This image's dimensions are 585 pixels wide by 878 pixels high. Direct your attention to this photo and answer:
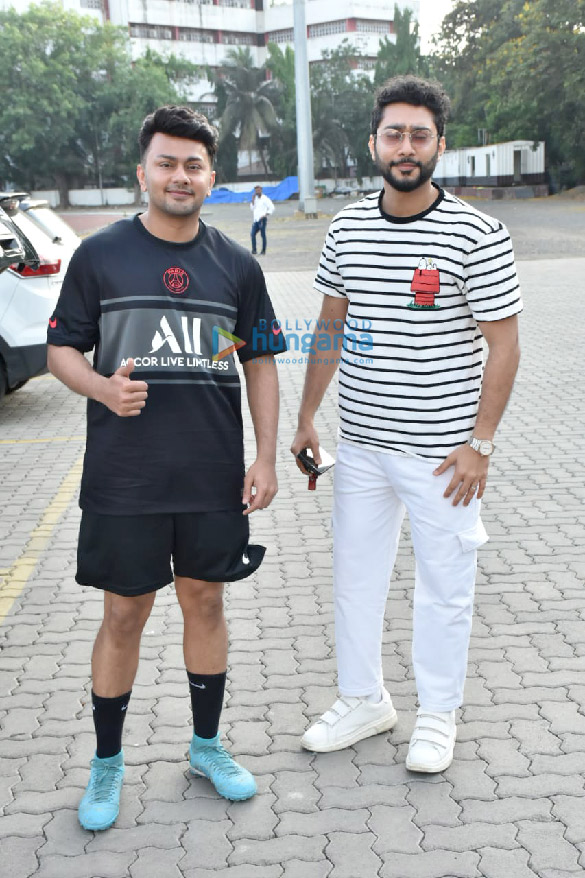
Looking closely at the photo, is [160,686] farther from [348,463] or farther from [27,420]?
[27,420]

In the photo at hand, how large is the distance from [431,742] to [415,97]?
78.4 inches

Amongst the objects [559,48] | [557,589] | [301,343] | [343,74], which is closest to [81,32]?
[343,74]

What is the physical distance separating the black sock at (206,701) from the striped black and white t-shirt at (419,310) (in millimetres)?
883

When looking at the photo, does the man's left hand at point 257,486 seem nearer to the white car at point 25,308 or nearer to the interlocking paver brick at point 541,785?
the interlocking paver brick at point 541,785

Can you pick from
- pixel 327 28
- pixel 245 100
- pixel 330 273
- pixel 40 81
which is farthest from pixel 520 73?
pixel 327 28

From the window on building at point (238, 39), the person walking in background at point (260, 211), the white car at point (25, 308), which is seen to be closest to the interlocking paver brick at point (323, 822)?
the white car at point (25, 308)

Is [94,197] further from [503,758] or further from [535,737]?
[503,758]

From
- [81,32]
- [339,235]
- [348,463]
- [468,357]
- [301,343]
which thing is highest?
[81,32]

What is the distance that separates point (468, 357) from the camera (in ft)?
11.0

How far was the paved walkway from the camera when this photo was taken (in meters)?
3.01

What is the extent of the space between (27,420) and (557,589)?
5808mm

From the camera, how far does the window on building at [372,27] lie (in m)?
89.9

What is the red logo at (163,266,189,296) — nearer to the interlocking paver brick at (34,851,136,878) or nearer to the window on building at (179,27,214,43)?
the interlocking paver brick at (34,851,136,878)

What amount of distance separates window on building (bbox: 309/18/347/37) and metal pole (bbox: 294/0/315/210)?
2275 inches
